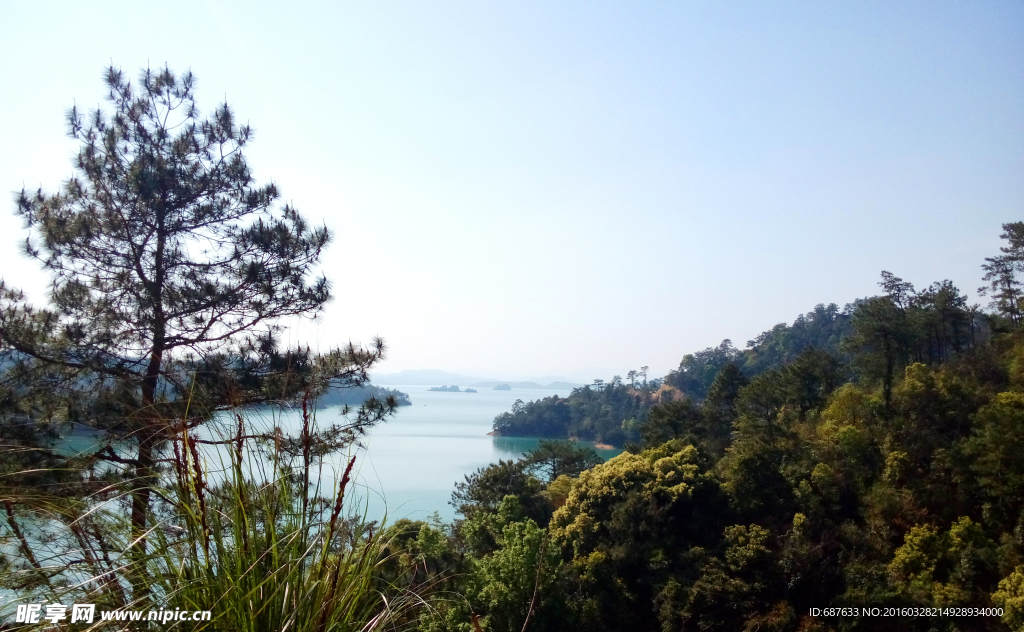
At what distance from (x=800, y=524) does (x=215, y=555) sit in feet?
39.2

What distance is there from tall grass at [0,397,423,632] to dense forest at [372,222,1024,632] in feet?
18.1

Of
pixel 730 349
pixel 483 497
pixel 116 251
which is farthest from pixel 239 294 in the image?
pixel 730 349

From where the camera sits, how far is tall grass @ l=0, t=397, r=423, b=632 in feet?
3.41

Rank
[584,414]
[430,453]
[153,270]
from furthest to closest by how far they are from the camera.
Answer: [584,414], [430,453], [153,270]

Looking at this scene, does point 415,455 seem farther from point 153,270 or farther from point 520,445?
point 153,270

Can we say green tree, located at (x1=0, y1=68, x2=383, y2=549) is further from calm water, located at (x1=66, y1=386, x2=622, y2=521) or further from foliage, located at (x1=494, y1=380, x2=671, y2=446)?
foliage, located at (x1=494, y1=380, x2=671, y2=446)

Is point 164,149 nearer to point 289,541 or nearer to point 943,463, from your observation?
point 289,541

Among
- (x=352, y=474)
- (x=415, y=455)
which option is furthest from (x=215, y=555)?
(x=415, y=455)

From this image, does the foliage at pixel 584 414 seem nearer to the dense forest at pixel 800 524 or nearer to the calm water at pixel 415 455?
the calm water at pixel 415 455

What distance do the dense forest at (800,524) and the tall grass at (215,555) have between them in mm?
5505

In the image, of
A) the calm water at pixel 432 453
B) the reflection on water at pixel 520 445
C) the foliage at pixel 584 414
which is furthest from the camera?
the foliage at pixel 584 414

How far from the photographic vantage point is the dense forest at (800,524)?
8.80 m

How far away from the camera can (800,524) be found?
440 inches

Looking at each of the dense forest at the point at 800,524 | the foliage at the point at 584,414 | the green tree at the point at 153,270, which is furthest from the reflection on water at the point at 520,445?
the green tree at the point at 153,270
